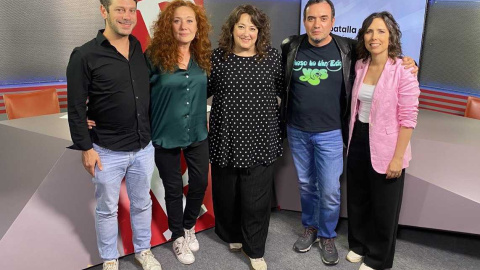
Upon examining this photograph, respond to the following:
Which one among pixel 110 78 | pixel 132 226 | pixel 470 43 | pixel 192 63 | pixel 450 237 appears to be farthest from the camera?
pixel 470 43

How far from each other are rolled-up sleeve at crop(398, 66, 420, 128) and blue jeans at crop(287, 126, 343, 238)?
416 millimetres

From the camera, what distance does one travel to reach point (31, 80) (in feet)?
13.8

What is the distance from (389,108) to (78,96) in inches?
60.2

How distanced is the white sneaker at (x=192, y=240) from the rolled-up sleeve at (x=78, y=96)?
99 centimetres

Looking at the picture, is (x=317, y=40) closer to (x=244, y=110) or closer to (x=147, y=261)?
(x=244, y=110)

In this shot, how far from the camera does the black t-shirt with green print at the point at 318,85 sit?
221cm

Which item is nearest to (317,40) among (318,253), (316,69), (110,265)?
(316,69)

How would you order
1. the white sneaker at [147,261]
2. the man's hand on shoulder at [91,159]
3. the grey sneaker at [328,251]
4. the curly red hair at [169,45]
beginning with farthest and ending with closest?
1. the grey sneaker at [328,251]
2. the white sneaker at [147,261]
3. the curly red hair at [169,45]
4. the man's hand on shoulder at [91,159]

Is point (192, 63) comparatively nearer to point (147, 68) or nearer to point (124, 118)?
point (147, 68)

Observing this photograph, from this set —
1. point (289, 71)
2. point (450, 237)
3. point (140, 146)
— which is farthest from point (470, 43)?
point (140, 146)

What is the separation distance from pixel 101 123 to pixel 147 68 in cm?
37

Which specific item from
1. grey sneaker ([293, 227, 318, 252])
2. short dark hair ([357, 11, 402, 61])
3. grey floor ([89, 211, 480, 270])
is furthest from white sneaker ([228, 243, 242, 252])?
short dark hair ([357, 11, 402, 61])

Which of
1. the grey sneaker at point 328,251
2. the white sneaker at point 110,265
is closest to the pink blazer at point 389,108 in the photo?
the grey sneaker at point 328,251

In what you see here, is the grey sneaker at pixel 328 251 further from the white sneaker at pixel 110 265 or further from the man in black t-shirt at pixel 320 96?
the white sneaker at pixel 110 265
